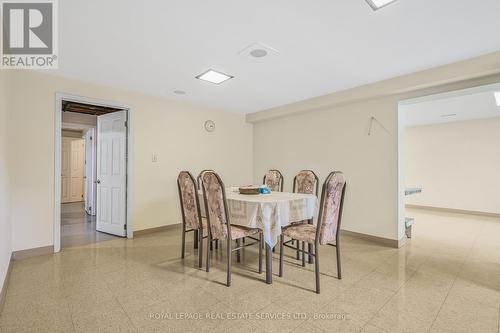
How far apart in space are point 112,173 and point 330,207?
3714 millimetres

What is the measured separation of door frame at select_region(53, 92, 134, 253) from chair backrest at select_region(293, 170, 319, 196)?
2.74 meters

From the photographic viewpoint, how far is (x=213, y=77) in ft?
11.5

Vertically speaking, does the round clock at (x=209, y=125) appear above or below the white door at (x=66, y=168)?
above

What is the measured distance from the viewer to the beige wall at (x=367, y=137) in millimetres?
3107

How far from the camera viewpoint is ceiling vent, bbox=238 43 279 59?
2602 mm

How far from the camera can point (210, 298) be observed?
7.10ft

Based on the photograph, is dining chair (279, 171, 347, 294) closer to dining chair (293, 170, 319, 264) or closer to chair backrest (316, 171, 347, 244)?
chair backrest (316, 171, 347, 244)

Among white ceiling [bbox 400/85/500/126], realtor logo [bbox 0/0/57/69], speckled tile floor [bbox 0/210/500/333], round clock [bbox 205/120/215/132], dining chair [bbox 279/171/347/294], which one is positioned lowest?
speckled tile floor [bbox 0/210/500/333]

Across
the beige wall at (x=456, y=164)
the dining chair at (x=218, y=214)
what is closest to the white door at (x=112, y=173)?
the dining chair at (x=218, y=214)

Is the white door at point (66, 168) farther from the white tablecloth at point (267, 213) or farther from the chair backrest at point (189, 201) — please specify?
the white tablecloth at point (267, 213)

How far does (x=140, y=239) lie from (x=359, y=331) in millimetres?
3419

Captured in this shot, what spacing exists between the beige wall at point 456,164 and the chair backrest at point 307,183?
4.99 meters

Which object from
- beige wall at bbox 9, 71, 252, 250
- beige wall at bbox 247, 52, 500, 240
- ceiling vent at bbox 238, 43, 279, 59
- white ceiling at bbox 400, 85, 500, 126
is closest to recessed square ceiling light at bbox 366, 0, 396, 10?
ceiling vent at bbox 238, 43, 279, 59

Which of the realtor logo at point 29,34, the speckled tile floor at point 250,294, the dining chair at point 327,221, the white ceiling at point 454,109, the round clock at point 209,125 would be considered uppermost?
the realtor logo at point 29,34
